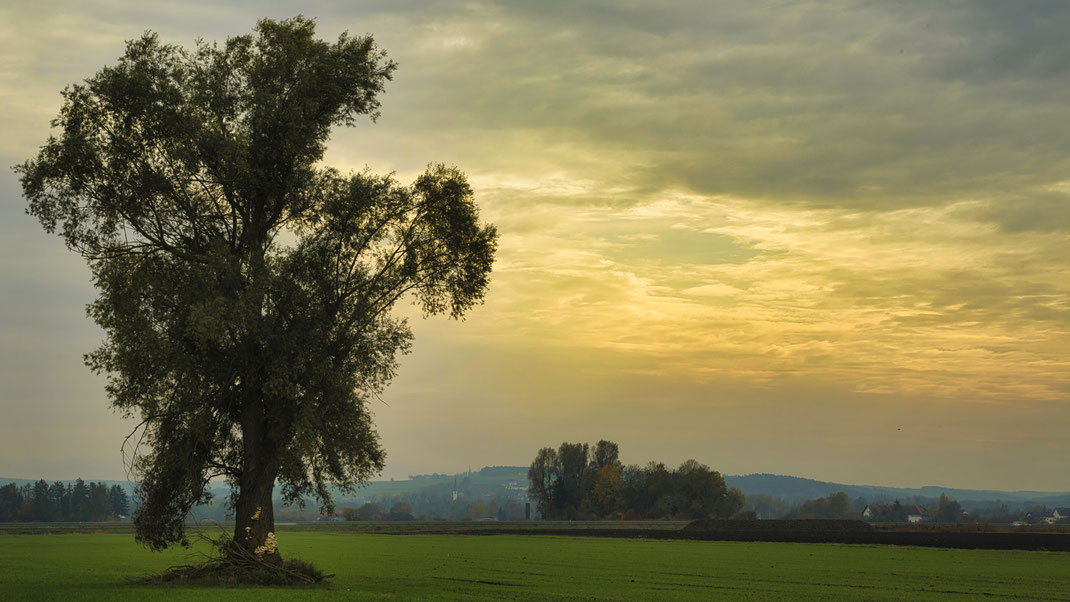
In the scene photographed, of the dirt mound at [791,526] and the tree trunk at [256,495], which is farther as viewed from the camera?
the dirt mound at [791,526]

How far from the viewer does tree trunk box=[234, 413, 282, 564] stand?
3522cm

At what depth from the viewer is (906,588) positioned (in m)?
37.5

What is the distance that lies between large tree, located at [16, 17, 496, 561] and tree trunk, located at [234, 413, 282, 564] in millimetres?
67

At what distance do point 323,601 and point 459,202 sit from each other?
18.4 metres

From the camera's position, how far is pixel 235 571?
34344mm

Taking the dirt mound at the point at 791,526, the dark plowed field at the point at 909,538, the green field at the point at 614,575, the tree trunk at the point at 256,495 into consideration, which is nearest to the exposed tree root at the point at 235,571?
the tree trunk at the point at 256,495

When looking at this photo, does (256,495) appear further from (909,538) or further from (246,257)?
(909,538)

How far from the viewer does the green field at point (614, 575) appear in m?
32.9

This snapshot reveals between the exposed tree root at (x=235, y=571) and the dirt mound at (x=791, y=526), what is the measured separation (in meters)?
85.3

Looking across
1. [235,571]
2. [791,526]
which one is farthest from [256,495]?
[791,526]

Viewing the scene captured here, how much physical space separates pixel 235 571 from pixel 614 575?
18643 millimetres

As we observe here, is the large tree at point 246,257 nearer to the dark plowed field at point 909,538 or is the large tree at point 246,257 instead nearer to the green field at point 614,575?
the green field at point 614,575

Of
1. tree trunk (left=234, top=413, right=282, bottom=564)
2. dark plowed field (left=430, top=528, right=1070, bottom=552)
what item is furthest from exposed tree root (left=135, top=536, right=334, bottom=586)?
dark plowed field (left=430, top=528, right=1070, bottom=552)

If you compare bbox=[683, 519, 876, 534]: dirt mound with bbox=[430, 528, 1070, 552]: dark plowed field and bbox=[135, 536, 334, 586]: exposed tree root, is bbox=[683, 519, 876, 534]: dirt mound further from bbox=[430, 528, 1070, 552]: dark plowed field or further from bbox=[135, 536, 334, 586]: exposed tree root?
bbox=[135, 536, 334, 586]: exposed tree root
